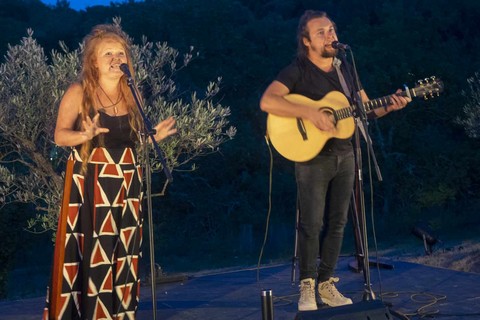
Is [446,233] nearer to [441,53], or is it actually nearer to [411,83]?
[411,83]

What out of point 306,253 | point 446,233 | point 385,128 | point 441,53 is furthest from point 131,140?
point 441,53

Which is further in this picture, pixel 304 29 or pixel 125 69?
pixel 304 29

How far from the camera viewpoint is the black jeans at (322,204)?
180 inches

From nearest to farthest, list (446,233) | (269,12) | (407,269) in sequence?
(407,269) < (446,233) < (269,12)

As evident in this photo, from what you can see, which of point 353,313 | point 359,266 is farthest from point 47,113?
point 353,313

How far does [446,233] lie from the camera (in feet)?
74.2

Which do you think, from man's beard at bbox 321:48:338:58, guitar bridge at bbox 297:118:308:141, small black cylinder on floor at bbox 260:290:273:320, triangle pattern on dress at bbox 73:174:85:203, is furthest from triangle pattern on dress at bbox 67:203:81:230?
man's beard at bbox 321:48:338:58

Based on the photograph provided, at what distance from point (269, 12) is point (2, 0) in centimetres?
1101

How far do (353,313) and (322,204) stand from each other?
0.97 meters

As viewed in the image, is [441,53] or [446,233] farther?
[441,53]

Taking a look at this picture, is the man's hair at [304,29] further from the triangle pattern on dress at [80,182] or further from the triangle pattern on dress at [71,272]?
the triangle pattern on dress at [71,272]

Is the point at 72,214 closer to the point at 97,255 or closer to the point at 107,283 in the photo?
the point at 97,255

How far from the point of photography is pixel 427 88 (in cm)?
443

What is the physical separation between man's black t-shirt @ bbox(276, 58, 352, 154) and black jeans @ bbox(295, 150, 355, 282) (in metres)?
0.13
